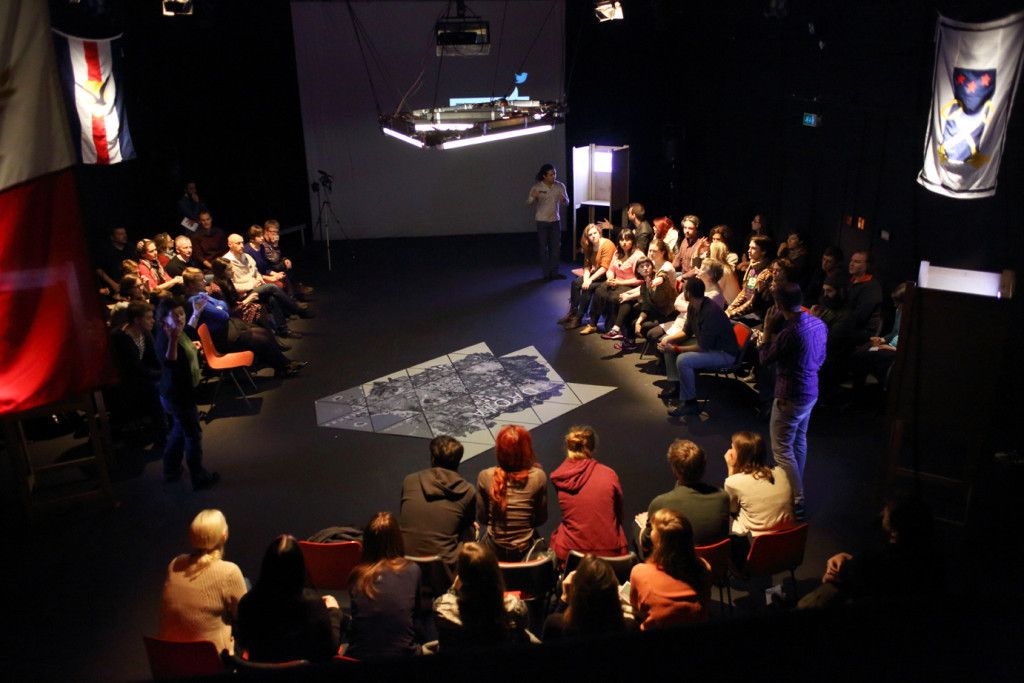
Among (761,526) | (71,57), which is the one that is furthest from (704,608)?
(71,57)

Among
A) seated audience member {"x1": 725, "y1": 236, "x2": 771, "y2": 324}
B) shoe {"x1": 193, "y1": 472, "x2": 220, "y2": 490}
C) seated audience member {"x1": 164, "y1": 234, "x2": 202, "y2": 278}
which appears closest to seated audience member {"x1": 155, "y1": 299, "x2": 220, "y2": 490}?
shoe {"x1": 193, "y1": 472, "x2": 220, "y2": 490}

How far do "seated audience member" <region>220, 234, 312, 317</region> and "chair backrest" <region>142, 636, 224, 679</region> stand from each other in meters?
5.44

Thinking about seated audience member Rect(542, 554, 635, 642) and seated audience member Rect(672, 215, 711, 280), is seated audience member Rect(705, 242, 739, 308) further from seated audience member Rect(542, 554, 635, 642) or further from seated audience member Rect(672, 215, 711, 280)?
seated audience member Rect(542, 554, 635, 642)

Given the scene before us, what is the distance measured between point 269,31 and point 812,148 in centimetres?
773

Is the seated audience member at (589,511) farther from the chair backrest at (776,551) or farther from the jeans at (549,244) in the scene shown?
the jeans at (549,244)

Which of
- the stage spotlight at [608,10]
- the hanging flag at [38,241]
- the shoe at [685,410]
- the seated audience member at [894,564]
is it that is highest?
the stage spotlight at [608,10]

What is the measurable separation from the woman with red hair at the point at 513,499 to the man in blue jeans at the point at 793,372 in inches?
68.2

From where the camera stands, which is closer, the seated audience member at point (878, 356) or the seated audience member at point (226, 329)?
the seated audience member at point (878, 356)

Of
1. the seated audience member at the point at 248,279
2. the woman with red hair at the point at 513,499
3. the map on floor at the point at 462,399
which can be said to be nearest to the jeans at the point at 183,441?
the map on floor at the point at 462,399

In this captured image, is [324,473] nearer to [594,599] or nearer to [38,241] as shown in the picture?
[594,599]

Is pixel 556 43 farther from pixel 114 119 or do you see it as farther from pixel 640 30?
pixel 114 119

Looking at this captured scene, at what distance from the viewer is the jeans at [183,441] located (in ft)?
17.0

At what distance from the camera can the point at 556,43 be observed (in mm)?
12172

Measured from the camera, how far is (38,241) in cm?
184
